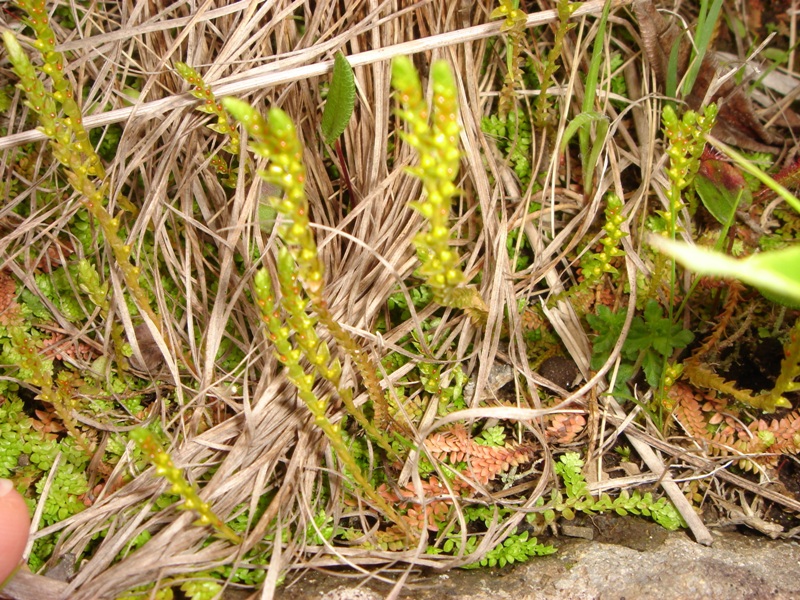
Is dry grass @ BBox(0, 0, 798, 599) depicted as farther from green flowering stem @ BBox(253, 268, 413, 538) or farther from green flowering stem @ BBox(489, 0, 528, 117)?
green flowering stem @ BBox(253, 268, 413, 538)

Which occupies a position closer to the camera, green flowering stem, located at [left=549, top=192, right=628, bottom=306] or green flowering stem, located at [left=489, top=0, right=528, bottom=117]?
green flowering stem, located at [left=549, top=192, right=628, bottom=306]

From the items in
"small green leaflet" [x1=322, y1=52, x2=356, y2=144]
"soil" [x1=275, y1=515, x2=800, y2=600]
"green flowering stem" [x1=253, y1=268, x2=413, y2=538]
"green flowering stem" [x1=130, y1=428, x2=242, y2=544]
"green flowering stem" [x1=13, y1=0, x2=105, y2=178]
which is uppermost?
"green flowering stem" [x1=13, y1=0, x2=105, y2=178]

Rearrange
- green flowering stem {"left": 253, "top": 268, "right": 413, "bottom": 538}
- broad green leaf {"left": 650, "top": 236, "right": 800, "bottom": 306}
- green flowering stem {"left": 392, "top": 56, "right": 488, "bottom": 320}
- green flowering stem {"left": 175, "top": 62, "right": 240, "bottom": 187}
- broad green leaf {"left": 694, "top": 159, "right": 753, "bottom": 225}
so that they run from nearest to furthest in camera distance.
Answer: broad green leaf {"left": 650, "top": 236, "right": 800, "bottom": 306}, green flowering stem {"left": 392, "top": 56, "right": 488, "bottom": 320}, green flowering stem {"left": 253, "top": 268, "right": 413, "bottom": 538}, green flowering stem {"left": 175, "top": 62, "right": 240, "bottom": 187}, broad green leaf {"left": 694, "top": 159, "right": 753, "bottom": 225}

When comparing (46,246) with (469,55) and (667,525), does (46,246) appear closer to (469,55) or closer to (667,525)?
(469,55)

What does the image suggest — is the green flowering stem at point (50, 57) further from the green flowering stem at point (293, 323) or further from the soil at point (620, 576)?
the soil at point (620, 576)

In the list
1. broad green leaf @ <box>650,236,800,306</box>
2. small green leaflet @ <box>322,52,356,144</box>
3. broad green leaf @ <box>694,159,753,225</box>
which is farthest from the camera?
broad green leaf @ <box>694,159,753,225</box>

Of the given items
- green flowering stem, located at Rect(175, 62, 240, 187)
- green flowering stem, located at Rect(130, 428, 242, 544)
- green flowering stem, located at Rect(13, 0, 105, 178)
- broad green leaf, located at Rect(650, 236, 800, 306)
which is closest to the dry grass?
green flowering stem, located at Rect(175, 62, 240, 187)

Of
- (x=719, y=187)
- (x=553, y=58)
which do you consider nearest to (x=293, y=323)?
(x=553, y=58)

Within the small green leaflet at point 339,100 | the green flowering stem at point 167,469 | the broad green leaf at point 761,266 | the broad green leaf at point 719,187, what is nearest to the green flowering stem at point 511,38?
the small green leaflet at point 339,100
